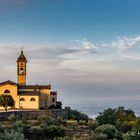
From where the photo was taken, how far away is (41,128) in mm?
41719

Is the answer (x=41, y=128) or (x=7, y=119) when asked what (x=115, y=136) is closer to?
(x=41, y=128)

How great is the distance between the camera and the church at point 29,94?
63.7 m

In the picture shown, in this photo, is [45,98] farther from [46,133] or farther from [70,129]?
[46,133]

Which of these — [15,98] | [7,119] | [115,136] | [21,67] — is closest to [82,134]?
[115,136]

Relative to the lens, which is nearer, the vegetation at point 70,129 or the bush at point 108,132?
the vegetation at point 70,129

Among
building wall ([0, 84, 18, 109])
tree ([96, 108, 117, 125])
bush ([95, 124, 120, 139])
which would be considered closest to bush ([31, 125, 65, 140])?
bush ([95, 124, 120, 139])

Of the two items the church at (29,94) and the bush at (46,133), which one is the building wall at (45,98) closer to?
the church at (29,94)

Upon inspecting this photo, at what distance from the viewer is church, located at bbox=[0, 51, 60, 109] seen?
63688 mm

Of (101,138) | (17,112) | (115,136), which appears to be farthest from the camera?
(17,112)

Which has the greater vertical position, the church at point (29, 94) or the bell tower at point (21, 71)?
the bell tower at point (21, 71)

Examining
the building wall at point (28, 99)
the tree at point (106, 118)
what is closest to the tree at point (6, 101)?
the building wall at point (28, 99)

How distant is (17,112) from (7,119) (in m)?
3.31

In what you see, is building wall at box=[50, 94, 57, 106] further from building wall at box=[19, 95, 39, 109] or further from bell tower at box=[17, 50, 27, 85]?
bell tower at box=[17, 50, 27, 85]

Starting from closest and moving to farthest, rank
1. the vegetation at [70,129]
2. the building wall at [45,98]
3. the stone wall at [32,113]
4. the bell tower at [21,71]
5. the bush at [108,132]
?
1. the vegetation at [70,129]
2. the bush at [108,132]
3. the stone wall at [32,113]
4. the building wall at [45,98]
5. the bell tower at [21,71]
